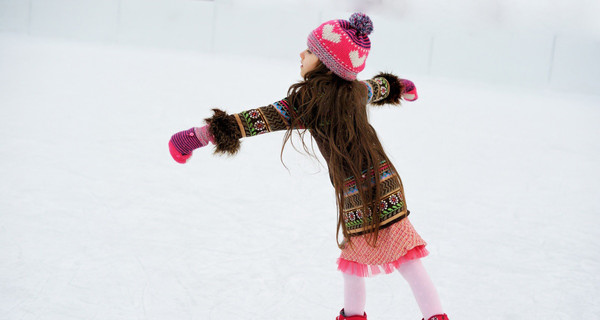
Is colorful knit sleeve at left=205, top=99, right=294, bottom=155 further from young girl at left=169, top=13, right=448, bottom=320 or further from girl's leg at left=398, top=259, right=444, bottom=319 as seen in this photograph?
girl's leg at left=398, top=259, right=444, bottom=319

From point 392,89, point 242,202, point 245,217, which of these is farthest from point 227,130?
point 242,202

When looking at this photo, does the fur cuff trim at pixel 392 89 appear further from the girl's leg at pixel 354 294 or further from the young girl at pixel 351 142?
the girl's leg at pixel 354 294

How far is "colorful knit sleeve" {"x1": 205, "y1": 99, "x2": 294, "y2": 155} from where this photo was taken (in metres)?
1.34

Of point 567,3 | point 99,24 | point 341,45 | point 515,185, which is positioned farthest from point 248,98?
point 567,3

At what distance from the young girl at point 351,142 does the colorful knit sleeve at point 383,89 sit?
0.07 meters

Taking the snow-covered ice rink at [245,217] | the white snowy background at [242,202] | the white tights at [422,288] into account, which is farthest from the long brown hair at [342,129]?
the white snowy background at [242,202]

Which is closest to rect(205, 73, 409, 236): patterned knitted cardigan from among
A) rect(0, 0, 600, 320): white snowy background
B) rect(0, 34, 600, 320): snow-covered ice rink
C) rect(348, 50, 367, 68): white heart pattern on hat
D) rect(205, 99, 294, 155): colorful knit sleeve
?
rect(205, 99, 294, 155): colorful knit sleeve

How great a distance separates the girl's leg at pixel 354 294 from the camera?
1637mm

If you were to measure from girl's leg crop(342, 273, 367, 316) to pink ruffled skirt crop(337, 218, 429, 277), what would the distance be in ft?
0.24

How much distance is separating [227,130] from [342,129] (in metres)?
0.31

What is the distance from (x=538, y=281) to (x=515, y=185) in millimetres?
1343

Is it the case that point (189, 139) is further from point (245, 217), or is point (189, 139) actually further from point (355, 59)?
point (245, 217)

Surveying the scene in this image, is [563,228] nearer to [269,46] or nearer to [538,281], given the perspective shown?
[538,281]

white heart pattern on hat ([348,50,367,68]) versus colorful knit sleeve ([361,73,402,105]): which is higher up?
white heart pattern on hat ([348,50,367,68])
